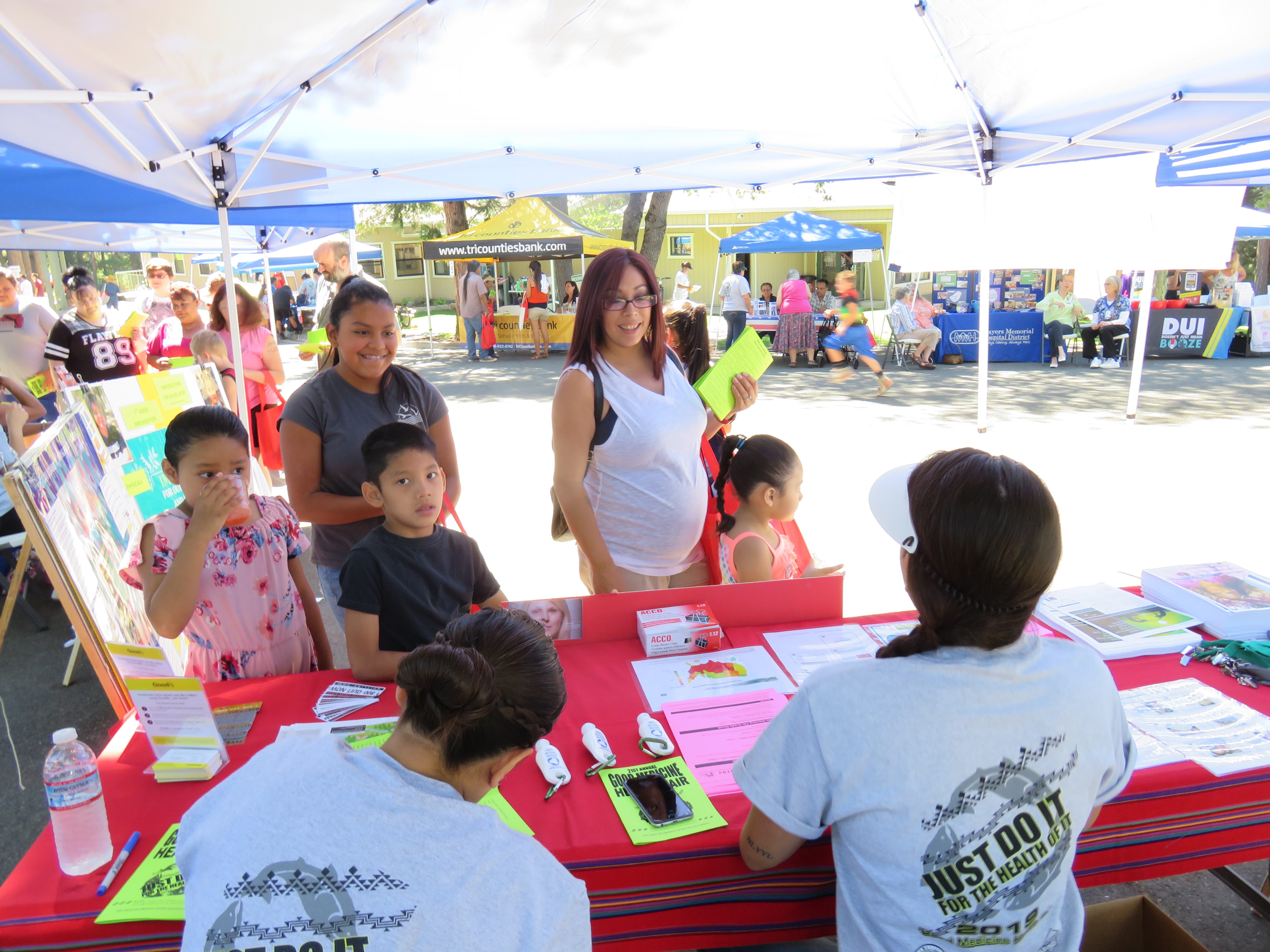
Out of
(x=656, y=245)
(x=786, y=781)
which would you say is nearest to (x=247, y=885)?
(x=786, y=781)

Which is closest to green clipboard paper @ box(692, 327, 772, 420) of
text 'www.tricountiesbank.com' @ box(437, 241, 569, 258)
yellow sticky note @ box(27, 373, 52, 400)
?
yellow sticky note @ box(27, 373, 52, 400)

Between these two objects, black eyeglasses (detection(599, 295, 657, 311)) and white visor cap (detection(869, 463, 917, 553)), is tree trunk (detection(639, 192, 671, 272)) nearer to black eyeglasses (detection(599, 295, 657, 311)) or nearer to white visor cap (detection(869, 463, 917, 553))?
black eyeglasses (detection(599, 295, 657, 311))

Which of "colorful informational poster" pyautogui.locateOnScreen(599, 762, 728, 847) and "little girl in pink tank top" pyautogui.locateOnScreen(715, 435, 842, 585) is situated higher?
"little girl in pink tank top" pyautogui.locateOnScreen(715, 435, 842, 585)

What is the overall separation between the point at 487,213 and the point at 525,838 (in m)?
27.8

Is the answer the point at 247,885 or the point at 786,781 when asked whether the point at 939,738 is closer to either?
the point at 786,781

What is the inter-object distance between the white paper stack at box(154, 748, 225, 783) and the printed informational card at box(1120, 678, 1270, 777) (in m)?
1.86

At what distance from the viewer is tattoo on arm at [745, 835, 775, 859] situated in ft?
4.30

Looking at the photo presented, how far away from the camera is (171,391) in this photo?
4535 mm

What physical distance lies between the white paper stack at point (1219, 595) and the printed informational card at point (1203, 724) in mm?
311

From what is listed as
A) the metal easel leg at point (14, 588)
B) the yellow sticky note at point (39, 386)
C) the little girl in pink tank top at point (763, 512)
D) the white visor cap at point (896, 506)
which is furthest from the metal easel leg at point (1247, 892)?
the yellow sticky note at point (39, 386)

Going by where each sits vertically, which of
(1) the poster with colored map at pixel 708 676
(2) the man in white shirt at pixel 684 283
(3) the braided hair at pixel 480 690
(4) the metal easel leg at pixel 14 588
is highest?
(2) the man in white shirt at pixel 684 283

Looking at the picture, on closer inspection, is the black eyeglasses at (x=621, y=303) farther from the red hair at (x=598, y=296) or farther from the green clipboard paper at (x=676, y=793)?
the green clipboard paper at (x=676, y=793)

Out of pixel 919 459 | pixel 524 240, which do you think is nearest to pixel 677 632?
pixel 919 459

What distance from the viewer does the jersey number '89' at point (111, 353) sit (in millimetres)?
5750
